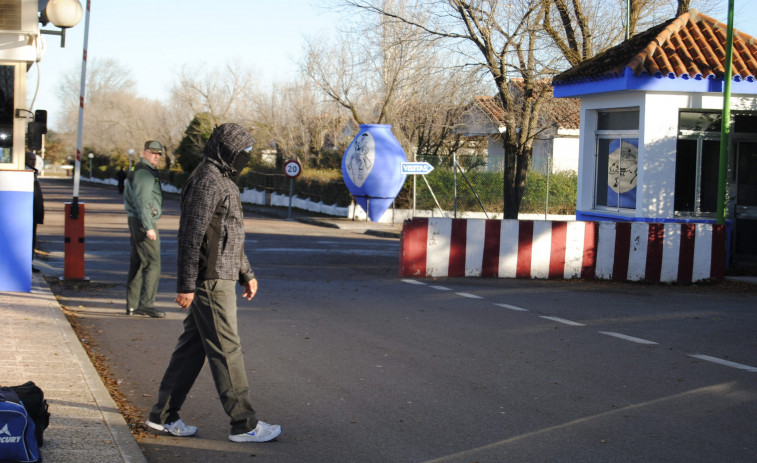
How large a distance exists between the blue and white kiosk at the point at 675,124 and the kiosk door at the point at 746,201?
0.02 metres

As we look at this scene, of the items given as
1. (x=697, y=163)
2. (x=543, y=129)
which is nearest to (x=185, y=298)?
(x=697, y=163)

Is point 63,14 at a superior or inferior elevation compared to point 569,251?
superior

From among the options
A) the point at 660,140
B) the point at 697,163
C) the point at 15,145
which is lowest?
the point at 15,145

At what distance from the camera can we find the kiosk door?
16.8m

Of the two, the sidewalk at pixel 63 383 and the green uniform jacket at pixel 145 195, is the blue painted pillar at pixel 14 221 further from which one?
the green uniform jacket at pixel 145 195

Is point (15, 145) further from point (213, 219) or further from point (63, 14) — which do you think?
point (213, 219)

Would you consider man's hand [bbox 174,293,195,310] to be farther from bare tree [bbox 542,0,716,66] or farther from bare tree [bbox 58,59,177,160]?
bare tree [bbox 58,59,177,160]

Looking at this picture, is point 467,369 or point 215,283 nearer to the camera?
point 215,283

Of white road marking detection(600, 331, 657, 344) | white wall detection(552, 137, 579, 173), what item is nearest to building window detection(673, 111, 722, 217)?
white road marking detection(600, 331, 657, 344)

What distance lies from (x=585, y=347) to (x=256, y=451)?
4.33 meters

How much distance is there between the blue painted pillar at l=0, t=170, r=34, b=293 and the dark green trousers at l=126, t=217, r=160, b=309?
135 cm

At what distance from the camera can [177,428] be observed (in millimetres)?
5547

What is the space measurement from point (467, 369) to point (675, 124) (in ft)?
33.5

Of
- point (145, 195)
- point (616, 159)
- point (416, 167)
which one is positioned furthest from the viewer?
point (416, 167)
